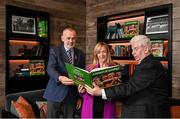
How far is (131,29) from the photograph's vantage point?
444cm

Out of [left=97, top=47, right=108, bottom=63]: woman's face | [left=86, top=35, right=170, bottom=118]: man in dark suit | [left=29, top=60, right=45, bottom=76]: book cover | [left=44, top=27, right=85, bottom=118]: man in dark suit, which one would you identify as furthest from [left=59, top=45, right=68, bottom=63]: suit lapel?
[left=29, top=60, right=45, bottom=76]: book cover

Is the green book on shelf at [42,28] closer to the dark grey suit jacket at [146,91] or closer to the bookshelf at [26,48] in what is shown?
the bookshelf at [26,48]

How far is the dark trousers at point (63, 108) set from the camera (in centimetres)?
257

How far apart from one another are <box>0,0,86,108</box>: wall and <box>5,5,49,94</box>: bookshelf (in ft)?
0.27

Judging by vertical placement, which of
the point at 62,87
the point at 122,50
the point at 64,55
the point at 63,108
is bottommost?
the point at 63,108

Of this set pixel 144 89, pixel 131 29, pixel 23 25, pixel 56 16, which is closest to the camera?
pixel 144 89

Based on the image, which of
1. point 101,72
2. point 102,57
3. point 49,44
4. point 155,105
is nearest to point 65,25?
point 49,44

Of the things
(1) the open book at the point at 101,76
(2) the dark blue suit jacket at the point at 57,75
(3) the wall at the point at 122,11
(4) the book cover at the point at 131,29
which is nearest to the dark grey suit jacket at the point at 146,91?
(1) the open book at the point at 101,76

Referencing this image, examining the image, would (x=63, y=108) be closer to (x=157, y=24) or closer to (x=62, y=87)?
(x=62, y=87)

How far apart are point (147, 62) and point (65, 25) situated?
3.34 m

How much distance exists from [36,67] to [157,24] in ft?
7.59

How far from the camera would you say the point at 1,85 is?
3891mm

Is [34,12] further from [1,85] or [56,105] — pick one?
[56,105]

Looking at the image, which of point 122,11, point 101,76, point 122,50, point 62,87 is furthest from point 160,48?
point 101,76
